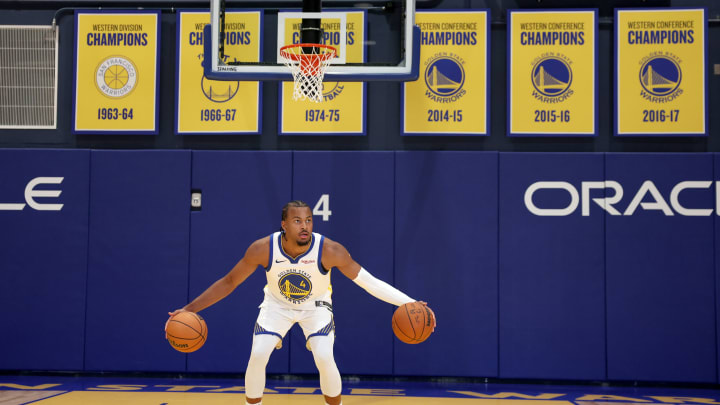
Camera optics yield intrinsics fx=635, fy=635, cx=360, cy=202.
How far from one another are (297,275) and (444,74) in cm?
355

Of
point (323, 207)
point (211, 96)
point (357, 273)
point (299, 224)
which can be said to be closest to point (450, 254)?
point (323, 207)

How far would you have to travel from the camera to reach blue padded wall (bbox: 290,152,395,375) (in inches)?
278

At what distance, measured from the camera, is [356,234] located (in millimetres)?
7137

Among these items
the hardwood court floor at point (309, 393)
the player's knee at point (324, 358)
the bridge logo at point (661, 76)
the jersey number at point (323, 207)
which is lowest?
the hardwood court floor at point (309, 393)

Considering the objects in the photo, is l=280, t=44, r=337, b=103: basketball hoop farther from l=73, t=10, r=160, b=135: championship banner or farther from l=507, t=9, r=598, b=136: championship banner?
l=507, t=9, r=598, b=136: championship banner

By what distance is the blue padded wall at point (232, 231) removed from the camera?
7.10 metres

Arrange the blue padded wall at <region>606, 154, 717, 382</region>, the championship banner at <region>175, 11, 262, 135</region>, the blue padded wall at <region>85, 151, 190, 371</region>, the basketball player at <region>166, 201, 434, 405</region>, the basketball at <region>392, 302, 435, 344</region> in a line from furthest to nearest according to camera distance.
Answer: the championship banner at <region>175, 11, 262, 135</region>, the blue padded wall at <region>85, 151, 190, 371</region>, the blue padded wall at <region>606, 154, 717, 382</region>, the basketball player at <region>166, 201, 434, 405</region>, the basketball at <region>392, 302, 435, 344</region>

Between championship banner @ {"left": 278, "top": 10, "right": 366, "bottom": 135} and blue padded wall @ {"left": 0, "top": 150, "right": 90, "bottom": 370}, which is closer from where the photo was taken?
blue padded wall @ {"left": 0, "top": 150, "right": 90, "bottom": 370}

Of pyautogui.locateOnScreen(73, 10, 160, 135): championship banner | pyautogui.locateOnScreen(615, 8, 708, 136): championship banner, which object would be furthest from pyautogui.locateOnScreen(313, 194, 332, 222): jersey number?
pyautogui.locateOnScreen(615, 8, 708, 136): championship banner

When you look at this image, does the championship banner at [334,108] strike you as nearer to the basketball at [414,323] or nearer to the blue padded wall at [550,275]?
the blue padded wall at [550,275]

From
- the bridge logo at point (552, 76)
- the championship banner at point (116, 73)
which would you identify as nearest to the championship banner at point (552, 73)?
the bridge logo at point (552, 76)

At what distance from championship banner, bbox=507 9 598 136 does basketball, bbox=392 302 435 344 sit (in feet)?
11.1

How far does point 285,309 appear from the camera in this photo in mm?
4809

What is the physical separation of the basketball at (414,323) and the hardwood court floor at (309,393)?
5.62 feet
